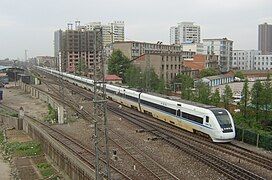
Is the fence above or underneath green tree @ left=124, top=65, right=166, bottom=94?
underneath

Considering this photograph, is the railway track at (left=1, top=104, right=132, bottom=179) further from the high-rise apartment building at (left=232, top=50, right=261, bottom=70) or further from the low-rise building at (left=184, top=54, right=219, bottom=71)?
the high-rise apartment building at (left=232, top=50, right=261, bottom=70)

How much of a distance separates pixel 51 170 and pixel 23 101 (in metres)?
39.5

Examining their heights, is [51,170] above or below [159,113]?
below

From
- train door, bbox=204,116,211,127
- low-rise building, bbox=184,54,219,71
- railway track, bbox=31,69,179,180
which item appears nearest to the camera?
railway track, bbox=31,69,179,180

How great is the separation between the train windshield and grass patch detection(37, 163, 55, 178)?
11.2 metres

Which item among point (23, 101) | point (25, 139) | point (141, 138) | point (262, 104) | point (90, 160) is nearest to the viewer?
point (90, 160)

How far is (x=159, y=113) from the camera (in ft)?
105

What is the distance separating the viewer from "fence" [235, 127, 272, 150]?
74.5 ft

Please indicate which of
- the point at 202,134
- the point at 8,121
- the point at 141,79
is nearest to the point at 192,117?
the point at 202,134

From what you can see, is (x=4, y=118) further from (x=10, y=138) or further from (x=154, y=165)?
(x=154, y=165)

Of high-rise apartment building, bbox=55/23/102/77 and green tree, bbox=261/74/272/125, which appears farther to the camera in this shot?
high-rise apartment building, bbox=55/23/102/77

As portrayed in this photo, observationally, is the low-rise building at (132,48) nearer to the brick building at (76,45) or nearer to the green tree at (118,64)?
the brick building at (76,45)

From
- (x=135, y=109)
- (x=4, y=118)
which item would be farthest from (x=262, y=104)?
(x=4, y=118)

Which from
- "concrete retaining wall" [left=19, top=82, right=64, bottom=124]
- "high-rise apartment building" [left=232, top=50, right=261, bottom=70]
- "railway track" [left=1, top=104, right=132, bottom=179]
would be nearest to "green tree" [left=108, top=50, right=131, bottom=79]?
"concrete retaining wall" [left=19, top=82, right=64, bottom=124]
